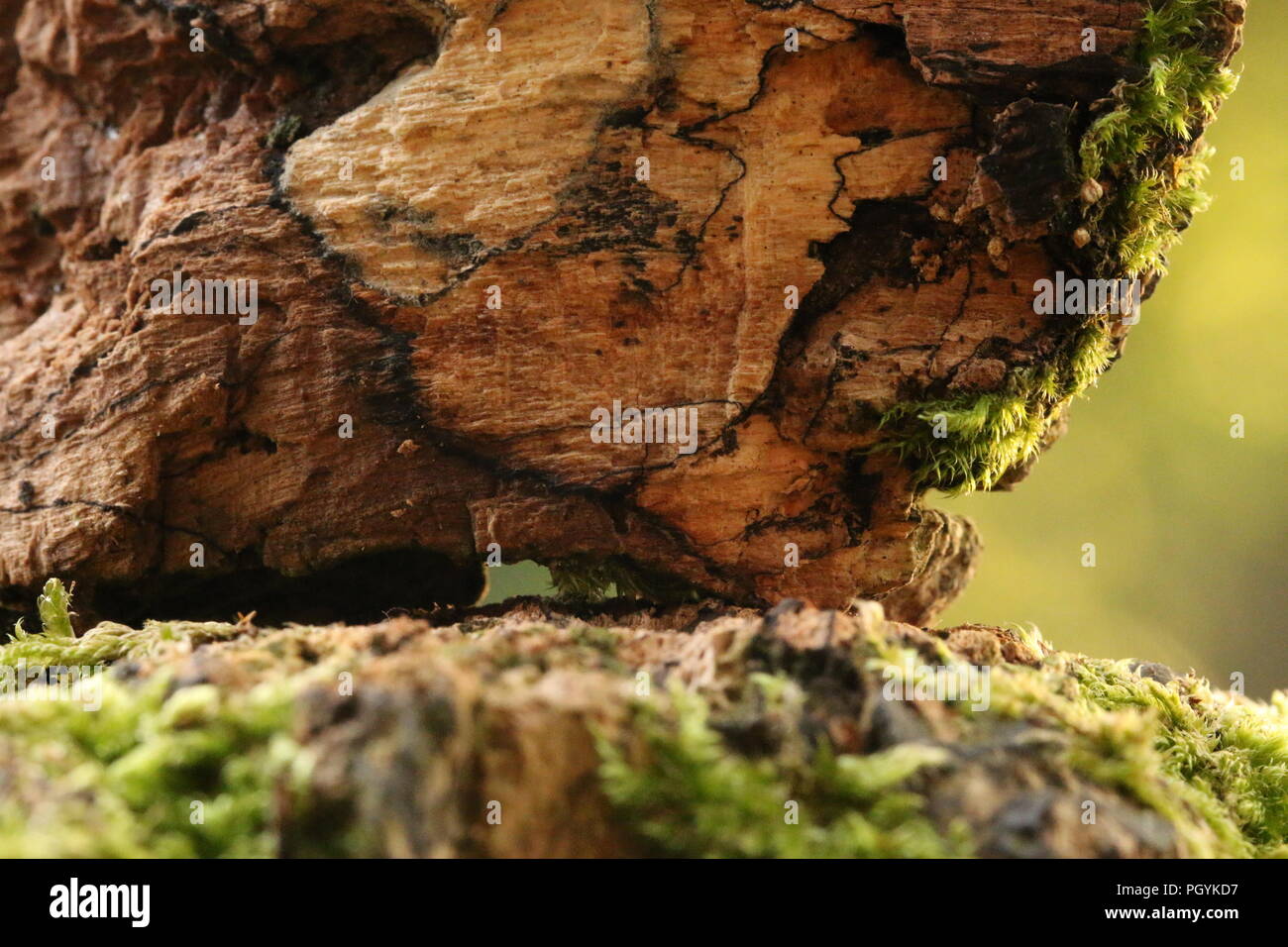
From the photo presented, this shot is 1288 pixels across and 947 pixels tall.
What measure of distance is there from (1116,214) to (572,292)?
1382 millimetres

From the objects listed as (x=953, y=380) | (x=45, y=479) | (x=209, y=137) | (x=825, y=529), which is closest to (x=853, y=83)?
(x=953, y=380)

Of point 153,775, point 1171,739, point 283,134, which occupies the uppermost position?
point 283,134

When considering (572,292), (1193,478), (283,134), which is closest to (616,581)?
(572,292)

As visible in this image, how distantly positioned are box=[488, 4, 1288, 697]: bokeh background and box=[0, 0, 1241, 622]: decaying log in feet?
9.28

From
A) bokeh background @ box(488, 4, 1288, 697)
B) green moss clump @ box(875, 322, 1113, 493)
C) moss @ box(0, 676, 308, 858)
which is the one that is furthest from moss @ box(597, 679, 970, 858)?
bokeh background @ box(488, 4, 1288, 697)

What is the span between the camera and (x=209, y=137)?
8.60ft

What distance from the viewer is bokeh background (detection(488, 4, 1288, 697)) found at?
178 inches

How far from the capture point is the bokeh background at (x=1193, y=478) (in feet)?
14.8

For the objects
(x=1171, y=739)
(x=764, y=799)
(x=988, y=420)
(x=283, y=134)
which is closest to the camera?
(x=764, y=799)

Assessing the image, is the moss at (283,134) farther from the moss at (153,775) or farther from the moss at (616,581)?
the moss at (153,775)

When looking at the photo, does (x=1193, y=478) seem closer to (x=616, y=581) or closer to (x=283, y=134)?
(x=616, y=581)

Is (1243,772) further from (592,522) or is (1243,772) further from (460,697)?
(460,697)

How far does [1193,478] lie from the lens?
487 centimetres

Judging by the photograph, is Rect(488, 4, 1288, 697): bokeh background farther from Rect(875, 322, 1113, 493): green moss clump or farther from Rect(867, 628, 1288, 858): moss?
Rect(875, 322, 1113, 493): green moss clump
